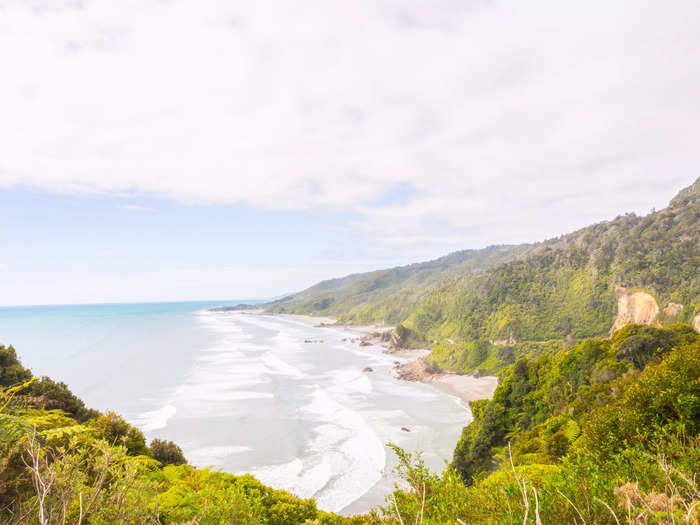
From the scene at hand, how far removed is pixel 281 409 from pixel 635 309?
173ft

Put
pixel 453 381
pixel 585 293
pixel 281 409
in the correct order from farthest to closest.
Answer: pixel 585 293 → pixel 453 381 → pixel 281 409

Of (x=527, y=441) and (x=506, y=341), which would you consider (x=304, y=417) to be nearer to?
(x=527, y=441)

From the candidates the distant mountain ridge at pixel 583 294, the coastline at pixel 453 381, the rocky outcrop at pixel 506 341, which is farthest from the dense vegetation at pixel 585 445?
the rocky outcrop at pixel 506 341

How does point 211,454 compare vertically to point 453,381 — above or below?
above

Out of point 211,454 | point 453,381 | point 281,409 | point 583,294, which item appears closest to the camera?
point 211,454

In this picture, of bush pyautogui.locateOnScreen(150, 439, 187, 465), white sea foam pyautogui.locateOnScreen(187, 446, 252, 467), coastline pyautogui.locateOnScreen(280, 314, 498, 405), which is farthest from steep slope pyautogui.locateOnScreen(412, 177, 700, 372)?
bush pyautogui.locateOnScreen(150, 439, 187, 465)

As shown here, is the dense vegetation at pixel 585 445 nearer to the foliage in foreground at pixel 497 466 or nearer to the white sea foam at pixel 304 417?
the foliage in foreground at pixel 497 466

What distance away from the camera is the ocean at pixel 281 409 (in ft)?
86.7

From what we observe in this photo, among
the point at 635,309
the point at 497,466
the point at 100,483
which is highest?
the point at 100,483

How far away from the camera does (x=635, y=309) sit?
51.4 metres

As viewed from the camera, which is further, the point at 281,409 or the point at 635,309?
the point at 635,309

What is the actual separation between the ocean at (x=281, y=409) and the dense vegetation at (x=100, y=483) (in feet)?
A: 40.9

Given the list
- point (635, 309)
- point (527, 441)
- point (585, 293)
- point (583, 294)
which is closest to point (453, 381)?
point (635, 309)

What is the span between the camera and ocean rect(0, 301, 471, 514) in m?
26.4
